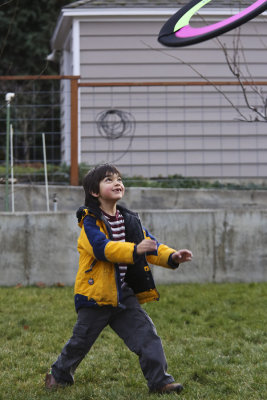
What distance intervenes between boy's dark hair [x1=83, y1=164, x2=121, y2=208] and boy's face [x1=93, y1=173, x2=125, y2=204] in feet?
0.08

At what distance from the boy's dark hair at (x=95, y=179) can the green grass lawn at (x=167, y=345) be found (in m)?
1.16

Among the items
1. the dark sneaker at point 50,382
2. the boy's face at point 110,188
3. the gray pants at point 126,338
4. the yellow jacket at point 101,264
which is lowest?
the dark sneaker at point 50,382

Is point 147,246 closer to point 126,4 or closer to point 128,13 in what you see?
point 128,13

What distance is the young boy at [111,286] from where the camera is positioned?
12.6 feet

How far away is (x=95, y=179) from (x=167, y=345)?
178cm

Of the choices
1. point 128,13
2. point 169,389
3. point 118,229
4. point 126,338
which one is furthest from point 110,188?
point 128,13

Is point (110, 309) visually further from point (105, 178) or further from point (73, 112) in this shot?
point (73, 112)

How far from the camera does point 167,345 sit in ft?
16.8

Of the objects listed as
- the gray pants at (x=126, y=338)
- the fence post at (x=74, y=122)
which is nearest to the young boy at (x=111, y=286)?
the gray pants at (x=126, y=338)

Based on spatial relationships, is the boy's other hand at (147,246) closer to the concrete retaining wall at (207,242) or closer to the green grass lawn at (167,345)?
the green grass lawn at (167,345)

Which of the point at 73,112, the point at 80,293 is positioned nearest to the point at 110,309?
the point at 80,293

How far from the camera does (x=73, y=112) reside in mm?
8711

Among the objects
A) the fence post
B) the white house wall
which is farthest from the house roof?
the fence post

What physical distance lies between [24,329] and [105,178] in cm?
219
